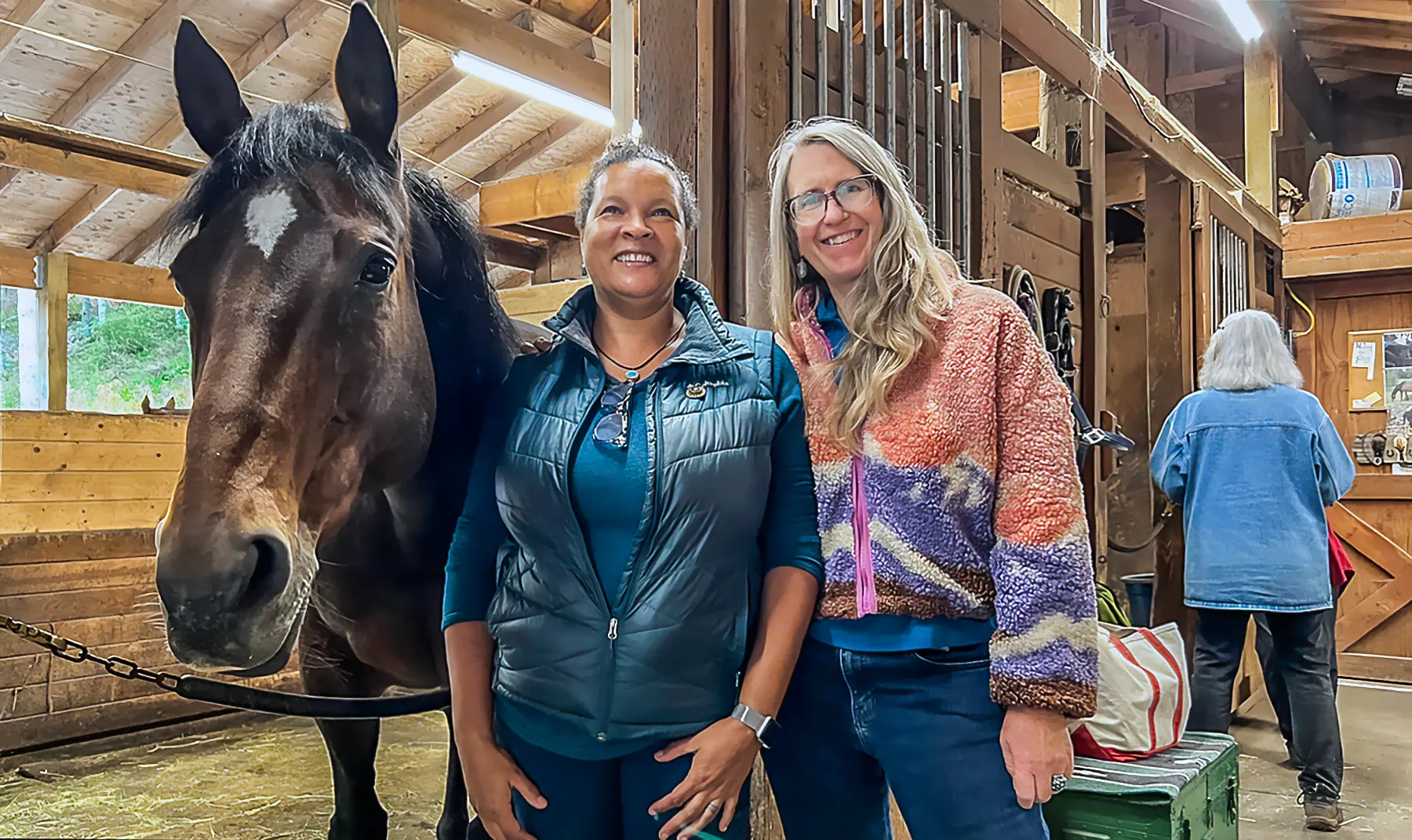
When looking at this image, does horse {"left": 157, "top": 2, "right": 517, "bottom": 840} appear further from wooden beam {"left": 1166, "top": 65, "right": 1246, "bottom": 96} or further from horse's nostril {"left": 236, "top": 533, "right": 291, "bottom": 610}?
wooden beam {"left": 1166, "top": 65, "right": 1246, "bottom": 96}

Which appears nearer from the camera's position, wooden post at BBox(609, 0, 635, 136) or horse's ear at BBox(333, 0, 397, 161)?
horse's ear at BBox(333, 0, 397, 161)

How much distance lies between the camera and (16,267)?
223cm

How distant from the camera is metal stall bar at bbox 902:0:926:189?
2350 mm

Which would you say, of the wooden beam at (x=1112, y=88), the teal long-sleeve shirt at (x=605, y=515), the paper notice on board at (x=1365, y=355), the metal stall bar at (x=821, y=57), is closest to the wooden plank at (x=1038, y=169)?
the wooden beam at (x=1112, y=88)

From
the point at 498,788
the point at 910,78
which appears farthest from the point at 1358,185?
the point at 498,788

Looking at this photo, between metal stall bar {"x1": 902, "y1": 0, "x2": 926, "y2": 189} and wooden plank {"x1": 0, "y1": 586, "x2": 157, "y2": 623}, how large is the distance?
3.10 metres

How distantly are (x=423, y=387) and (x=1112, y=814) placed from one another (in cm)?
184

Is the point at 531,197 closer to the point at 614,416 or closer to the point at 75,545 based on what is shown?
the point at 75,545

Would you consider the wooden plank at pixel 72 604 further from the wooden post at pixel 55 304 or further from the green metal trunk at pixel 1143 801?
the green metal trunk at pixel 1143 801

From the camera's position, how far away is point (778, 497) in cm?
125

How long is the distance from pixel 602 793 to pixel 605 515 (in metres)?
0.34

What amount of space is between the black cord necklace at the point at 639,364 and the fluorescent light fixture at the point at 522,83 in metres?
2.53

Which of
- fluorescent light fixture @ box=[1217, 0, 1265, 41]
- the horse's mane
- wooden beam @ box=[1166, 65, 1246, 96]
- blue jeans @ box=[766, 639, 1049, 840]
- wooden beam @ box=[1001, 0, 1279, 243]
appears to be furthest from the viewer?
wooden beam @ box=[1166, 65, 1246, 96]

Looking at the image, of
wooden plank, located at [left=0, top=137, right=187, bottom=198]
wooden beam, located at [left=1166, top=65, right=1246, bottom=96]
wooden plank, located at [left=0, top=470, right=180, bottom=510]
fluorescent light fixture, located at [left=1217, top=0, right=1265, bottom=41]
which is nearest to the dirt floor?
wooden plank, located at [left=0, top=470, right=180, bottom=510]
